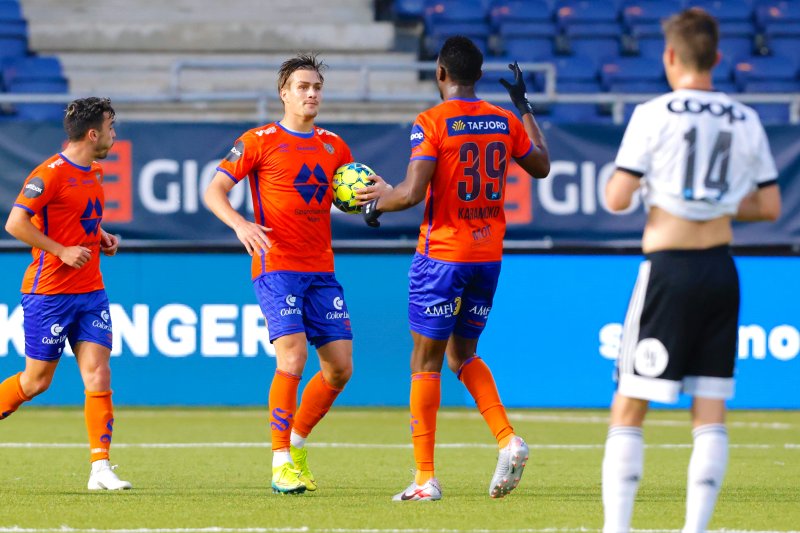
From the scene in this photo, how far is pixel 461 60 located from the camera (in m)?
6.91

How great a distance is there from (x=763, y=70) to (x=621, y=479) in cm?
1452

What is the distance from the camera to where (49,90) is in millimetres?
17094

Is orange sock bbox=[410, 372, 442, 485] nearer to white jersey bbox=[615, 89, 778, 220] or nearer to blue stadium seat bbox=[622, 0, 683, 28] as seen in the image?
white jersey bbox=[615, 89, 778, 220]

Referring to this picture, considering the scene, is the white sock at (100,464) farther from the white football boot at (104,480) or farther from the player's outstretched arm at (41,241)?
the player's outstretched arm at (41,241)

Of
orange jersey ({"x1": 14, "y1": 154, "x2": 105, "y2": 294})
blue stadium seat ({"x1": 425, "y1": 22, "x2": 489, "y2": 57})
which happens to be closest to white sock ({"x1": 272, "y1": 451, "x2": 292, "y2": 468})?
orange jersey ({"x1": 14, "y1": 154, "x2": 105, "y2": 294})

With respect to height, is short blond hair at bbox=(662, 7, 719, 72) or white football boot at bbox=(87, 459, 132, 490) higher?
short blond hair at bbox=(662, 7, 719, 72)

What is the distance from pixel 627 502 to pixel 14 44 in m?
14.9

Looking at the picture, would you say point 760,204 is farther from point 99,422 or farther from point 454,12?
point 454,12

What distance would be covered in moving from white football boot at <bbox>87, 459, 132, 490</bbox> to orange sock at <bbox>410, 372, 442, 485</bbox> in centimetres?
160

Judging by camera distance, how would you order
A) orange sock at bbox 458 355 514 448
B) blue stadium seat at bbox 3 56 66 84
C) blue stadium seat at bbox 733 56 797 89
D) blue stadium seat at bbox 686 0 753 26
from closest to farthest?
orange sock at bbox 458 355 514 448
blue stadium seat at bbox 3 56 66 84
blue stadium seat at bbox 733 56 797 89
blue stadium seat at bbox 686 0 753 26

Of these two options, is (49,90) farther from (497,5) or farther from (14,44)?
(497,5)

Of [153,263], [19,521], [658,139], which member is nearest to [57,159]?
[19,521]

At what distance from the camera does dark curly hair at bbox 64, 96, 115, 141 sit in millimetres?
7582

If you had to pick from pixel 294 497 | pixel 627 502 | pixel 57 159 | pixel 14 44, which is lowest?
pixel 294 497
